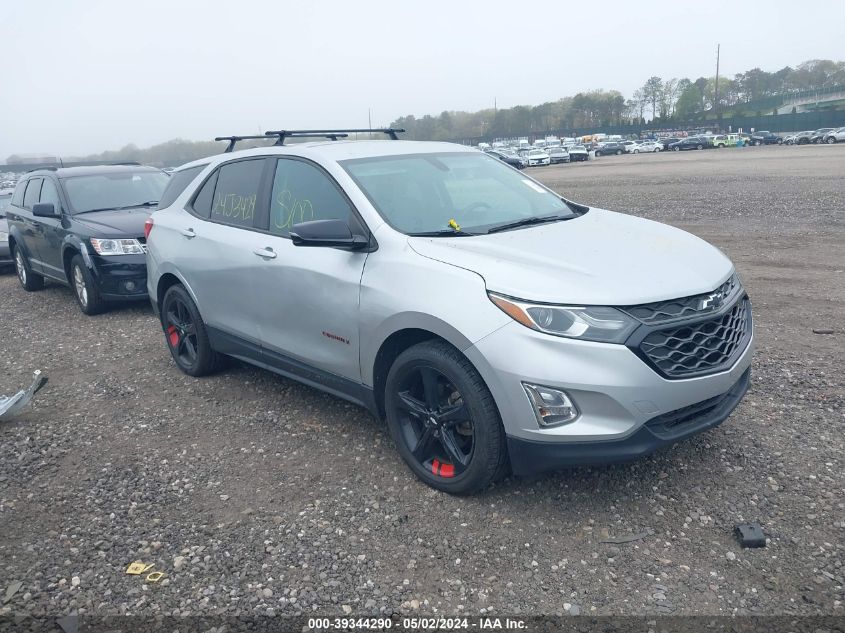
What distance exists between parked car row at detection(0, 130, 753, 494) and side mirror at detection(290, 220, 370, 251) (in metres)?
0.01

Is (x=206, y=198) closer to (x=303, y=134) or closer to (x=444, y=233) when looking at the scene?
(x=303, y=134)

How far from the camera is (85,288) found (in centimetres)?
865

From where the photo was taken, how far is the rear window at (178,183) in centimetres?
611

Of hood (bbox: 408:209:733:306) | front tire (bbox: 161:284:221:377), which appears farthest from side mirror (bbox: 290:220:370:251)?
front tire (bbox: 161:284:221:377)

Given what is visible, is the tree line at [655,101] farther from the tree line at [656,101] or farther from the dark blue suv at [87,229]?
→ the dark blue suv at [87,229]

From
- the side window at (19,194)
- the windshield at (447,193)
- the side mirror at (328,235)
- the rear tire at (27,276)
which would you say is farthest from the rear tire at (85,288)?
the side mirror at (328,235)

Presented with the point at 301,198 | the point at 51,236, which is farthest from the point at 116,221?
the point at 301,198

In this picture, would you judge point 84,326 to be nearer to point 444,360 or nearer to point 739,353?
point 444,360

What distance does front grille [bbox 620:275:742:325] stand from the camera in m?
3.38

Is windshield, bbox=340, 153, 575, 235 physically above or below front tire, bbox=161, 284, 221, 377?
above

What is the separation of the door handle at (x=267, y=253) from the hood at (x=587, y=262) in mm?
1160

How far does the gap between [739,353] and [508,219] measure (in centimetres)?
155

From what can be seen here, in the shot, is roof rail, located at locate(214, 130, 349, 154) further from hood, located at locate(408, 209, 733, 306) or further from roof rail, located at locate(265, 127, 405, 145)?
hood, located at locate(408, 209, 733, 306)

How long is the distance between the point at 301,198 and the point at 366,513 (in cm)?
208
